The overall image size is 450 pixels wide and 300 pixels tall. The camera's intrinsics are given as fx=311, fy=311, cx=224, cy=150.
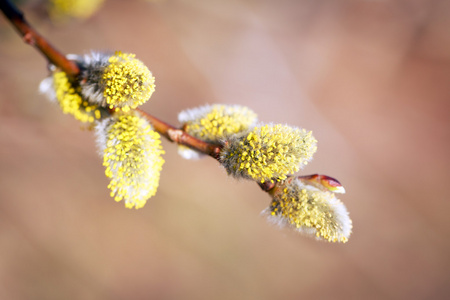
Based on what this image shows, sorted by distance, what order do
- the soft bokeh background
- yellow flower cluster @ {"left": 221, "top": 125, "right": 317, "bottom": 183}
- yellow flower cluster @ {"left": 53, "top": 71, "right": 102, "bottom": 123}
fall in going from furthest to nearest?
the soft bokeh background < yellow flower cluster @ {"left": 53, "top": 71, "right": 102, "bottom": 123} < yellow flower cluster @ {"left": 221, "top": 125, "right": 317, "bottom": 183}

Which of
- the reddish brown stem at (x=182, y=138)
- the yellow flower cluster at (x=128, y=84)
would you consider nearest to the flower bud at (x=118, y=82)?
the yellow flower cluster at (x=128, y=84)

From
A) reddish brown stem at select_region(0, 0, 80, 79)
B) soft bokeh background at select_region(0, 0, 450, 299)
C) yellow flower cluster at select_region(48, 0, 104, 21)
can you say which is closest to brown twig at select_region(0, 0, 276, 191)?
reddish brown stem at select_region(0, 0, 80, 79)

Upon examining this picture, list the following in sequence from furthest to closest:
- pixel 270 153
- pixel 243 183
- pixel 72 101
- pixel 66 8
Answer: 1. pixel 243 183
2. pixel 66 8
3. pixel 72 101
4. pixel 270 153

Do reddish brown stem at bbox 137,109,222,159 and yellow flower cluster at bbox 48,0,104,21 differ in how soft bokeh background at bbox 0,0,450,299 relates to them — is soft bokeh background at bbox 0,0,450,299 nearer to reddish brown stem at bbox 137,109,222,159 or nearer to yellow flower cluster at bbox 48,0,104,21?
yellow flower cluster at bbox 48,0,104,21

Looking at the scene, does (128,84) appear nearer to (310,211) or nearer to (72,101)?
(72,101)

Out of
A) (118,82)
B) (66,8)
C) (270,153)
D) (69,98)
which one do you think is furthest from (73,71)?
(66,8)

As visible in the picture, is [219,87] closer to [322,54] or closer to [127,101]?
[322,54]
